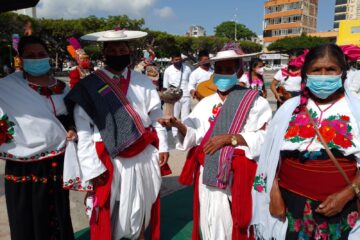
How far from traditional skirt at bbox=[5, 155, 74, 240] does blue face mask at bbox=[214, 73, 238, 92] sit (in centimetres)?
146

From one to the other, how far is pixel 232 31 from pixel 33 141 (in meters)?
98.8

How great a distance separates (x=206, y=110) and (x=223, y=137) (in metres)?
0.36

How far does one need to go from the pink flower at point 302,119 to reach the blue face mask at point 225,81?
0.82m

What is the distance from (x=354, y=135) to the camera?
1953 millimetres

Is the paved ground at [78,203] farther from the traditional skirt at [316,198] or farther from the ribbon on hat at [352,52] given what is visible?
the ribbon on hat at [352,52]

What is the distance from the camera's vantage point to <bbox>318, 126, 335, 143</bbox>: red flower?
1.96 meters

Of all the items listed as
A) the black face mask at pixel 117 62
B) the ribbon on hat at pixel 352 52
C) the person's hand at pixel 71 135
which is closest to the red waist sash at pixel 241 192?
the ribbon on hat at pixel 352 52

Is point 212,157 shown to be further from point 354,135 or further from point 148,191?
point 354,135

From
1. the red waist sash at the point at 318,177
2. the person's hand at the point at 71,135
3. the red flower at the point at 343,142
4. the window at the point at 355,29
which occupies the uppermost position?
the window at the point at 355,29

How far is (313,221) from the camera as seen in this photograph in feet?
6.69

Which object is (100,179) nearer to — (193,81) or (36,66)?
(36,66)

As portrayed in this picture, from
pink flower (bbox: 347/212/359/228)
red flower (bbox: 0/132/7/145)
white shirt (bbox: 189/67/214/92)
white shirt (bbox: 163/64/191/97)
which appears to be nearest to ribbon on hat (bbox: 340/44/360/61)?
pink flower (bbox: 347/212/359/228)

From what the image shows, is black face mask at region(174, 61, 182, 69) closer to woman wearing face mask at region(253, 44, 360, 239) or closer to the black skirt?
woman wearing face mask at region(253, 44, 360, 239)

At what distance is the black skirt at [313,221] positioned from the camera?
2.00m
